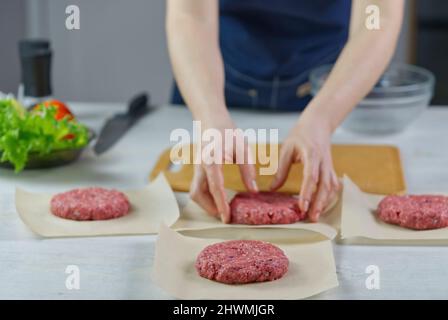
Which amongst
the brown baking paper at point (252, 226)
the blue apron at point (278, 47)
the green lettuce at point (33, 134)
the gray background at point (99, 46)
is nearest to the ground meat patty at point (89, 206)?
the brown baking paper at point (252, 226)

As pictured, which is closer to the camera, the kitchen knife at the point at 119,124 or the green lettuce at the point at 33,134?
the green lettuce at the point at 33,134

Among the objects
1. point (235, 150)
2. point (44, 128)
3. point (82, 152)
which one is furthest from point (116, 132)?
point (235, 150)

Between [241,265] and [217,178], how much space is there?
0.32 m

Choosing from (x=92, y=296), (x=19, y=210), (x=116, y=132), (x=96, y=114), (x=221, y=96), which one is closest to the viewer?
(x=92, y=296)

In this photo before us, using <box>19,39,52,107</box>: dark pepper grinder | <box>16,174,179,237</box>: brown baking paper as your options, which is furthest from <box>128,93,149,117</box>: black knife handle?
<box>16,174,179,237</box>: brown baking paper

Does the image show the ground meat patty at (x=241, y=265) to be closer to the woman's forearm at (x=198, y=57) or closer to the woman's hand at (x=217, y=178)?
the woman's hand at (x=217, y=178)

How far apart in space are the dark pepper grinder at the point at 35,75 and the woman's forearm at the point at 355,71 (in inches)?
31.3

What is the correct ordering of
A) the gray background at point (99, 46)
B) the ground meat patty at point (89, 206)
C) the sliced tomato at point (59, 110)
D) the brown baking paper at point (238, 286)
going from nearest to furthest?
the brown baking paper at point (238, 286)
the ground meat patty at point (89, 206)
the sliced tomato at point (59, 110)
the gray background at point (99, 46)

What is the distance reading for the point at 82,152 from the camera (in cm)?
197

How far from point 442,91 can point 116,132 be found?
6.41 feet

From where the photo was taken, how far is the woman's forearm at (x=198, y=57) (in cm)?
174

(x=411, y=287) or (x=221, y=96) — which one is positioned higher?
(x=221, y=96)

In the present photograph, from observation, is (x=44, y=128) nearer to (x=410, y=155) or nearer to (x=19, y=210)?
(x=19, y=210)

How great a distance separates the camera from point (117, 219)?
5.08 feet
